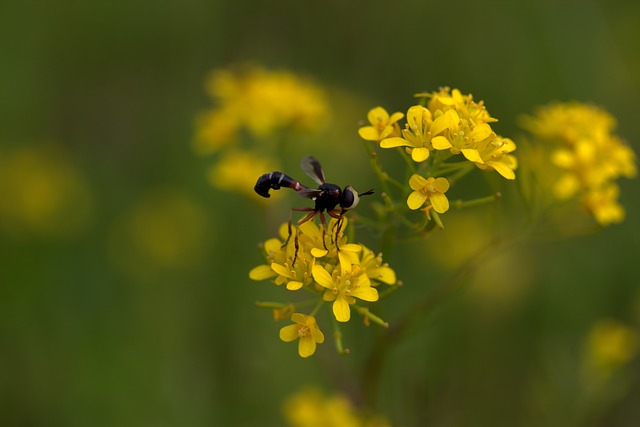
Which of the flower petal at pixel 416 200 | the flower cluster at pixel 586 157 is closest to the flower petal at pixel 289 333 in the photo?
the flower petal at pixel 416 200

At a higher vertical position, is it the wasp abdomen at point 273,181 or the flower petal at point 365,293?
the wasp abdomen at point 273,181

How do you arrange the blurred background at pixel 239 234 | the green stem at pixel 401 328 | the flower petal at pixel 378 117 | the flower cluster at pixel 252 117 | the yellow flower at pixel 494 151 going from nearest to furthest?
1. the yellow flower at pixel 494 151
2. the flower petal at pixel 378 117
3. the green stem at pixel 401 328
4. the flower cluster at pixel 252 117
5. the blurred background at pixel 239 234

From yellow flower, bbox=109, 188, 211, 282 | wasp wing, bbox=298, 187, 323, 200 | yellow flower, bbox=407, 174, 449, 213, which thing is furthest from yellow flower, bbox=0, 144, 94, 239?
yellow flower, bbox=407, 174, 449, 213

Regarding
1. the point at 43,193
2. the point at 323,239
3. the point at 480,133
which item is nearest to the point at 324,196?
the point at 323,239

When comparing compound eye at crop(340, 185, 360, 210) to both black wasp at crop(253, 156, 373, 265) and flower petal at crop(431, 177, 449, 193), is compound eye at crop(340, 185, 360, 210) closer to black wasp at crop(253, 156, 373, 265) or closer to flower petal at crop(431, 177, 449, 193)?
black wasp at crop(253, 156, 373, 265)

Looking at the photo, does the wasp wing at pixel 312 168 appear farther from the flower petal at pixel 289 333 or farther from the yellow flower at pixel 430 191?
the flower petal at pixel 289 333

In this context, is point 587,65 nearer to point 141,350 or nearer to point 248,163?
point 248,163
